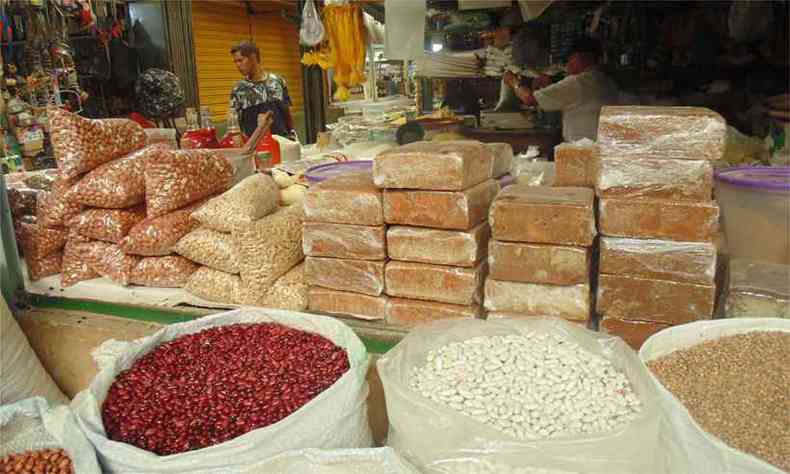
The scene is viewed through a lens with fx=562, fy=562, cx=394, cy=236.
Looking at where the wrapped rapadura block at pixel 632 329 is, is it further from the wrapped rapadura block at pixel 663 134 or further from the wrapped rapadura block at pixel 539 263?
the wrapped rapadura block at pixel 663 134

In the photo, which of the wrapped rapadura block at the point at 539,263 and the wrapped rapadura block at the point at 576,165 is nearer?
the wrapped rapadura block at the point at 539,263

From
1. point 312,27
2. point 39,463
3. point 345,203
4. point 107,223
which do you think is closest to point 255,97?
point 312,27

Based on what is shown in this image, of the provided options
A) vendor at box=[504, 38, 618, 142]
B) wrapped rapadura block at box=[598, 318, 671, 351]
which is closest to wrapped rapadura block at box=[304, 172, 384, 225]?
wrapped rapadura block at box=[598, 318, 671, 351]

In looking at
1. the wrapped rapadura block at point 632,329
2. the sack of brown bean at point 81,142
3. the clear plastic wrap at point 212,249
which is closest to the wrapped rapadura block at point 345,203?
the clear plastic wrap at point 212,249

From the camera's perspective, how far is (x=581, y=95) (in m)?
4.52

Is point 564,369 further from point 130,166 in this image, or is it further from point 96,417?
point 130,166

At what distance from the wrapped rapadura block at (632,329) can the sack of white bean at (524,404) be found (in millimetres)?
114

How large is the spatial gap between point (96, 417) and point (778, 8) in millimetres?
5122

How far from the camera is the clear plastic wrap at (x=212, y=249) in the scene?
190 cm

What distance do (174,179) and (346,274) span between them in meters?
0.77

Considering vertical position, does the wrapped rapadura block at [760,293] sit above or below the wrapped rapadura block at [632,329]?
above

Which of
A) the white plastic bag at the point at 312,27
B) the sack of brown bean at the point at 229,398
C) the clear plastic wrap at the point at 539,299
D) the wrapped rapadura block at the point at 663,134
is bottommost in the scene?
the sack of brown bean at the point at 229,398

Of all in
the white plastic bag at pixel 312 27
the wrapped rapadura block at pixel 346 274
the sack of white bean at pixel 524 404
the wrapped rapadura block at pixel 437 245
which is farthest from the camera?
the white plastic bag at pixel 312 27

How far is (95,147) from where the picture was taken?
2.06 m
